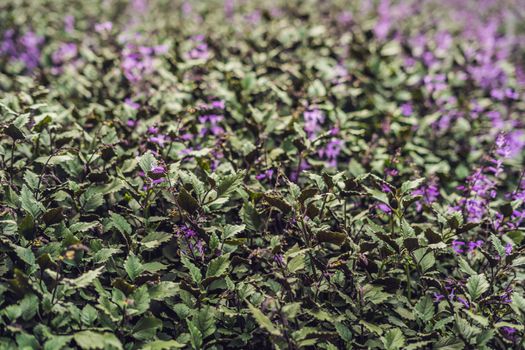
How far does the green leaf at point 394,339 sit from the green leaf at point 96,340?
1.08m

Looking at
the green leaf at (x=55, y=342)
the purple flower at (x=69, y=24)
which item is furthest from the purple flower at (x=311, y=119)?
the purple flower at (x=69, y=24)

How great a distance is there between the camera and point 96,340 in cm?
194

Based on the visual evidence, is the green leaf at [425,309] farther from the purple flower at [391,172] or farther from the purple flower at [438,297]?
the purple flower at [391,172]

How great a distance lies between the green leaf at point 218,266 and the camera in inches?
90.9

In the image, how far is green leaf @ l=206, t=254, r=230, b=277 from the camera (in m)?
2.31

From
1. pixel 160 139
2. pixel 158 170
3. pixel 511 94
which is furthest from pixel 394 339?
pixel 511 94

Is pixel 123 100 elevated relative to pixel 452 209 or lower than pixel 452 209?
elevated

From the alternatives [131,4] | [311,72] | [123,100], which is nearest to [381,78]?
[311,72]

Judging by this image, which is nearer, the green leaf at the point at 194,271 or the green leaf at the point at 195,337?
the green leaf at the point at 195,337

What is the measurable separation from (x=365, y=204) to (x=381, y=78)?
6.03 feet

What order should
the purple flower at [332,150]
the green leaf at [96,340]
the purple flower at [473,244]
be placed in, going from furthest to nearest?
the purple flower at [332,150] < the purple flower at [473,244] < the green leaf at [96,340]

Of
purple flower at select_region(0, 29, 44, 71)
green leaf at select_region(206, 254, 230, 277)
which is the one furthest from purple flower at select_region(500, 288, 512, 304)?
purple flower at select_region(0, 29, 44, 71)

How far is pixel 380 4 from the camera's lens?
7629 mm

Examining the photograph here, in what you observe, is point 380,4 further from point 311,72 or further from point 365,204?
point 365,204
